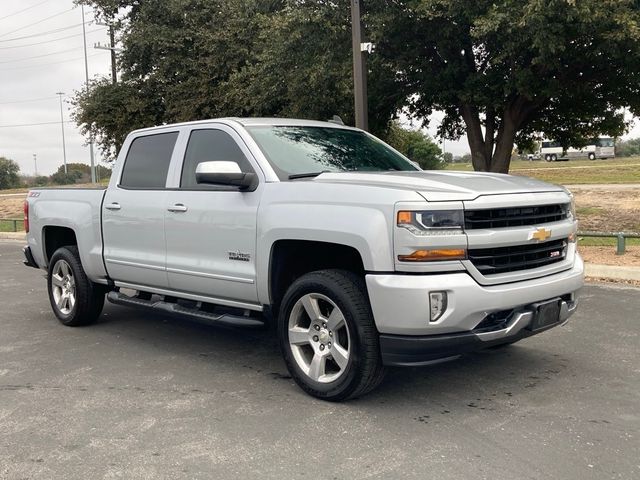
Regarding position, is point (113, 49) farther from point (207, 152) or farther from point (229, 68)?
point (207, 152)

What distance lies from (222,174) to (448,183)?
155 centimetres

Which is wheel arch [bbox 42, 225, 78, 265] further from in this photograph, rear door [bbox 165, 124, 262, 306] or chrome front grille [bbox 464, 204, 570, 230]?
chrome front grille [bbox 464, 204, 570, 230]

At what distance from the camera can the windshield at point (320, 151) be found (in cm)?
494

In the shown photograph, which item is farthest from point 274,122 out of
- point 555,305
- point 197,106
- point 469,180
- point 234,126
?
point 197,106

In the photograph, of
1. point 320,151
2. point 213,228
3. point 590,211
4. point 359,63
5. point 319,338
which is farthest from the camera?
point 590,211

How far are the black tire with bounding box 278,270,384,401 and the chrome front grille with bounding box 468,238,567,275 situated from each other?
0.75m

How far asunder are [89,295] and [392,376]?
132 inches

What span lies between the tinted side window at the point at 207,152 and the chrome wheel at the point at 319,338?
4.06 ft

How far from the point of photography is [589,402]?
426 centimetres

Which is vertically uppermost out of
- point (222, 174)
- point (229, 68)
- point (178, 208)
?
point (229, 68)

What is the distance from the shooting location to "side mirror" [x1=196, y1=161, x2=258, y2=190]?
4.55m

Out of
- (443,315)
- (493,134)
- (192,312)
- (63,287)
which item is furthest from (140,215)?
(493,134)

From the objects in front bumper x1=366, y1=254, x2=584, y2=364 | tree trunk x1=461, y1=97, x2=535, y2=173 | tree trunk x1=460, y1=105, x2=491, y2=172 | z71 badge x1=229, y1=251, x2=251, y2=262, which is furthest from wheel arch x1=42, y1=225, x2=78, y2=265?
tree trunk x1=460, y1=105, x2=491, y2=172

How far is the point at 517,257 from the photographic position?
13.9ft
